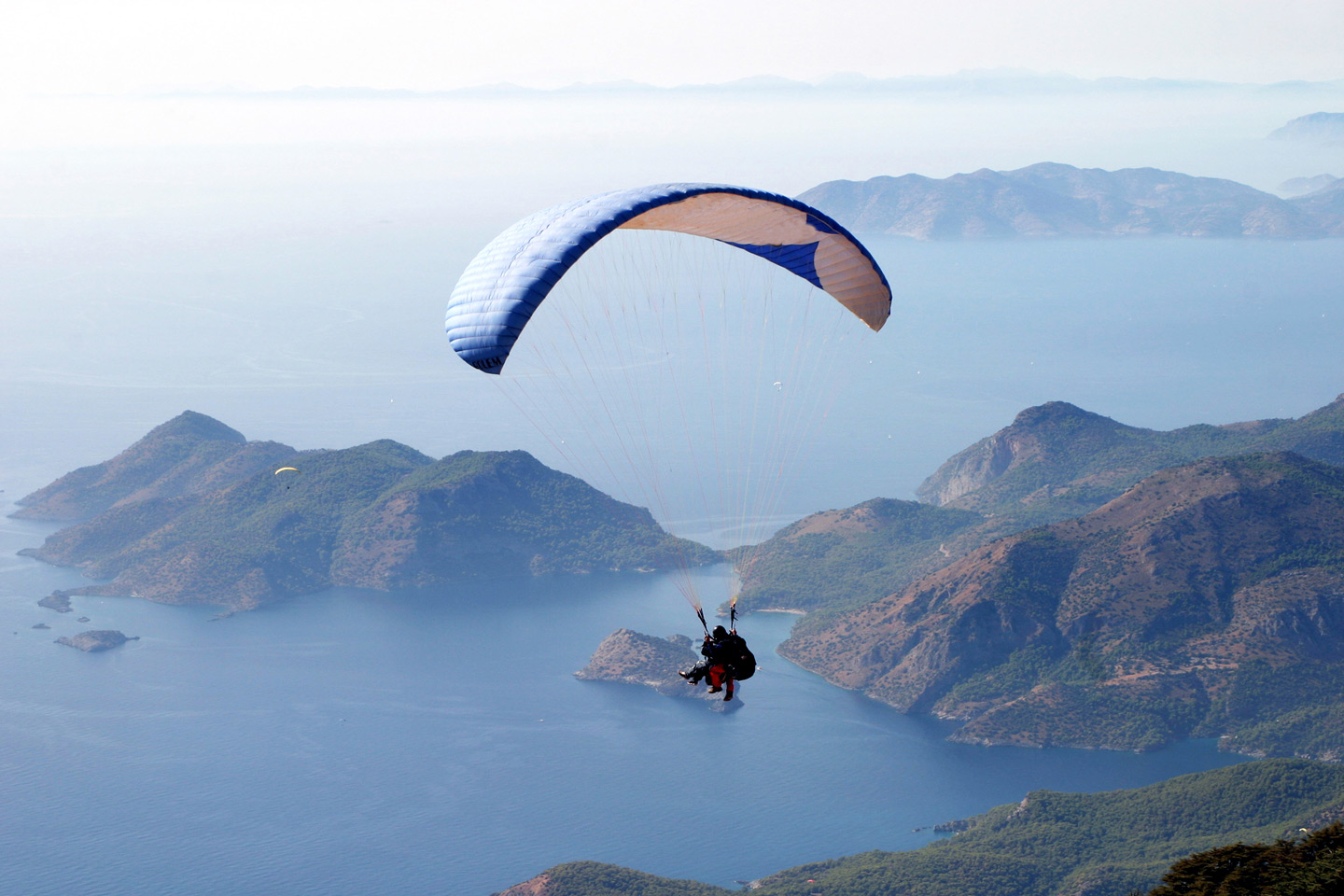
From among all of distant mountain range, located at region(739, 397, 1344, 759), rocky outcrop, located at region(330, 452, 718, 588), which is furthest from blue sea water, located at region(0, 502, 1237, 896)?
rocky outcrop, located at region(330, 452, 718, 588)

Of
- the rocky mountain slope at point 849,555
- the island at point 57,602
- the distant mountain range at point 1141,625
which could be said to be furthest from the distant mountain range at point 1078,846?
the island at point 57,602

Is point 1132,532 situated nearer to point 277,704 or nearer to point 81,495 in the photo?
point 277,704

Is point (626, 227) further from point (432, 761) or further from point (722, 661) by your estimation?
point (432, 761)

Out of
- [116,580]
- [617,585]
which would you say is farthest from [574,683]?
[116,580]

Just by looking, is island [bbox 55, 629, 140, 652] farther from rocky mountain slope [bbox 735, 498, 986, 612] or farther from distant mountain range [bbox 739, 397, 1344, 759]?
distant mountain range [bbox 739, 397, 1344, 759]

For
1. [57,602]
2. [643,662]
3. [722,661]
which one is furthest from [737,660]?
[57,602]

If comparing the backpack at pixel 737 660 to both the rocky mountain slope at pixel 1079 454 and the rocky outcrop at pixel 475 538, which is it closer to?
the rocky outcrop at pixel 475 538
